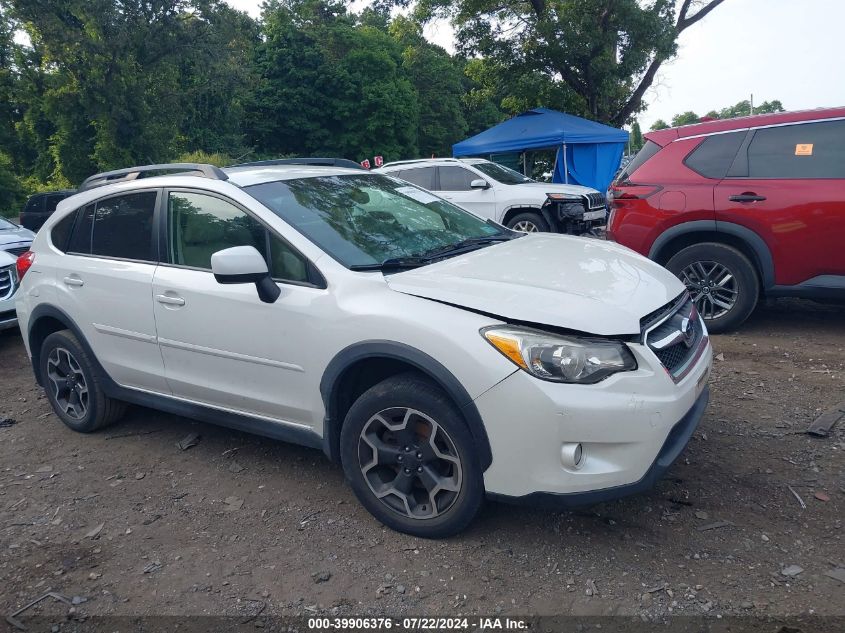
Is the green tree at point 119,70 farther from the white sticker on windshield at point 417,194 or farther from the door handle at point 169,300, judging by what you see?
the door handle at point 169,300

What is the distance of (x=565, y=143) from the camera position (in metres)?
16.7

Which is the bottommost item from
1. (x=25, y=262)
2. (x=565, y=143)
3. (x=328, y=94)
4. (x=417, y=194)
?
(x=25, y=262)

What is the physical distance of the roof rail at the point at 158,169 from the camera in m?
3.90

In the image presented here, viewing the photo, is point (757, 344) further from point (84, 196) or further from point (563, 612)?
point (84, 196)

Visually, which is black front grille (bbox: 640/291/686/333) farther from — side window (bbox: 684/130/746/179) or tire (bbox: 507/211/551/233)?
tire (bbox: 507/211/551/233)

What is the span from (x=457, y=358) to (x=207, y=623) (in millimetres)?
1425

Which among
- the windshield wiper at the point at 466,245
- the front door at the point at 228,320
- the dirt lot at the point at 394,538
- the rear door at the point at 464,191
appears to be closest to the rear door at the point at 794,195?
the dirt lot at the point at 394,538

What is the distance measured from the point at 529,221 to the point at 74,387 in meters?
8.32

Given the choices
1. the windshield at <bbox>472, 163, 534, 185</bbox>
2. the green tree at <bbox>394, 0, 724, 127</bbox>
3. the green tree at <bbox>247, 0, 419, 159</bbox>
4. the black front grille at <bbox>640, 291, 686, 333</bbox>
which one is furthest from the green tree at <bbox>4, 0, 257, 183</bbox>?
the black front grille at <bbox>640, 291, 686, 333</bbox>

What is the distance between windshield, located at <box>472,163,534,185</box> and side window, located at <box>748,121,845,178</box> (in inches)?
251

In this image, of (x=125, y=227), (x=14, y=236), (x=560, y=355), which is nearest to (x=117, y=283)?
(x=125, y=227)

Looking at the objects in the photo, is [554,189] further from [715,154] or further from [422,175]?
[715,154]

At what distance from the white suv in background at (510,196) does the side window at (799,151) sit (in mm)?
5644

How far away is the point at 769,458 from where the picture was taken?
3.67 metres
